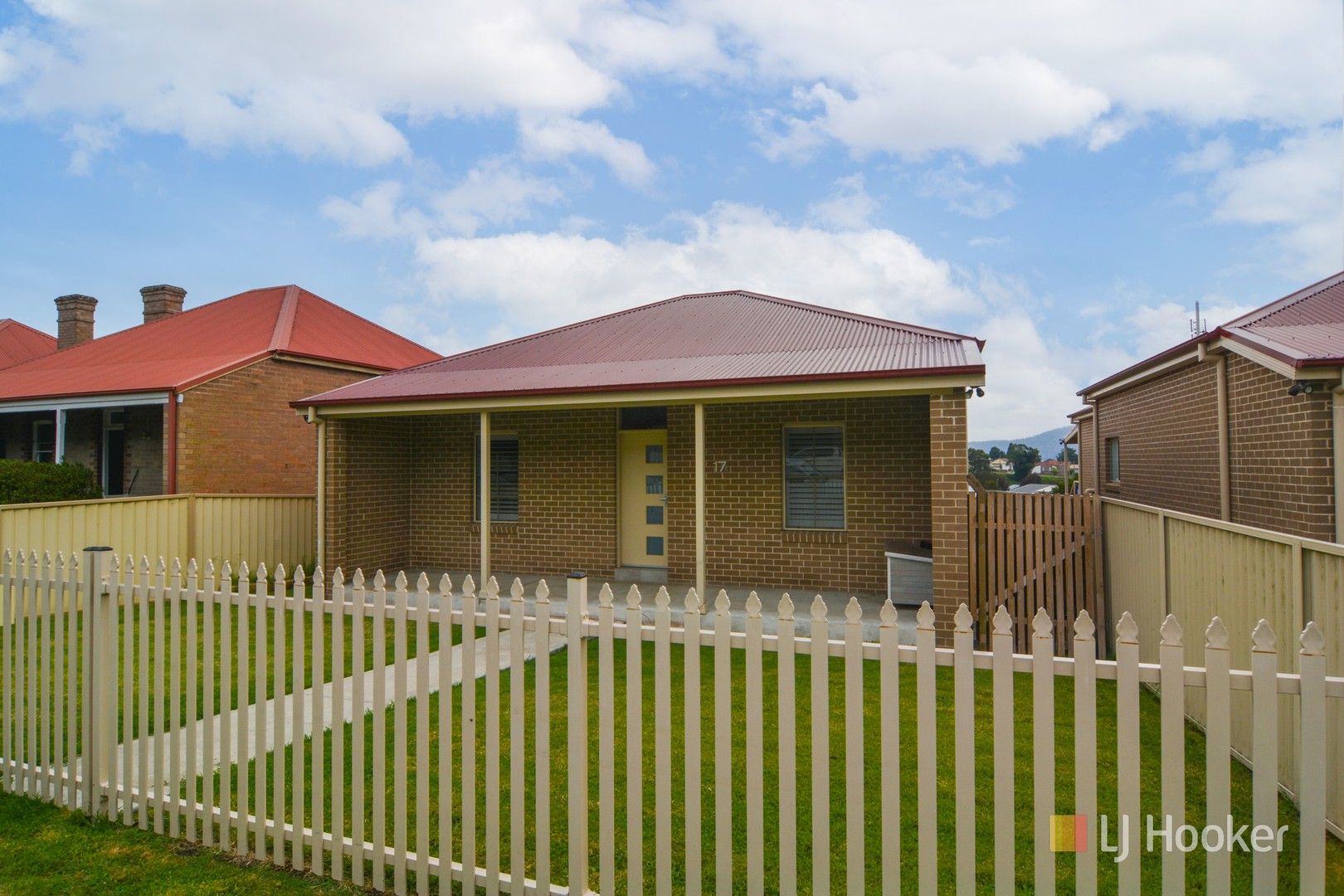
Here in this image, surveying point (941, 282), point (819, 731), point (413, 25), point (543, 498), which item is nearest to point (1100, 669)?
point (819, 731)

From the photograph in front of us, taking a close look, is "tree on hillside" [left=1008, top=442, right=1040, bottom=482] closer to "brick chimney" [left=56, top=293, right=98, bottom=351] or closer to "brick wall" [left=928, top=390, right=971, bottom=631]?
"brick wall" [left=928, top=390, right=971, bottom=631]

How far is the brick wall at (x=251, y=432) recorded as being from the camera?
13.9 m

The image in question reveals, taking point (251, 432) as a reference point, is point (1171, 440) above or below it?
below

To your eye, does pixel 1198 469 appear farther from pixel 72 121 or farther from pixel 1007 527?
pixel 72 121

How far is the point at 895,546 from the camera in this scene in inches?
376

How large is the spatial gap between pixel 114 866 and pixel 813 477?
8.39 meters

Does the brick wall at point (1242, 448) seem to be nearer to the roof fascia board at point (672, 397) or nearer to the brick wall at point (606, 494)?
the roof fascia board at point (672, 397)

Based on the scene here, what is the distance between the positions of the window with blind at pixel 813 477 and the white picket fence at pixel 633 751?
534 centimetres

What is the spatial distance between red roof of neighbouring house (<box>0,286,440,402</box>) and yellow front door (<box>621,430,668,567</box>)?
887 centimetres

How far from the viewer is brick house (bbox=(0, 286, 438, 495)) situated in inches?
556

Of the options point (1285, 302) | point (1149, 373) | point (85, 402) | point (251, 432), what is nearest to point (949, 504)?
point (1149, 373)

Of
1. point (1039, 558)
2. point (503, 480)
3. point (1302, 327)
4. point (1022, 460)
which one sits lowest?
point (1039, 558)

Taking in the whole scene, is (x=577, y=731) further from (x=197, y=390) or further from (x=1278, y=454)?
(x=197, y=390)

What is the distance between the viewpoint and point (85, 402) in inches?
568
